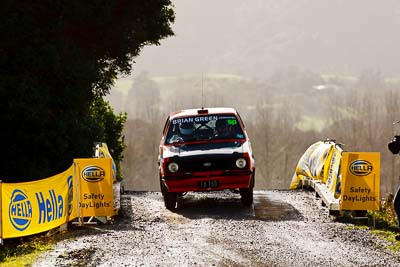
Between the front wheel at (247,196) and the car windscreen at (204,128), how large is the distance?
49.9 inches

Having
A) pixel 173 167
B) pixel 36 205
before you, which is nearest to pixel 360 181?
pixel 173 167

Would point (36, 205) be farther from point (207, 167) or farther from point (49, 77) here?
point (49, 77)

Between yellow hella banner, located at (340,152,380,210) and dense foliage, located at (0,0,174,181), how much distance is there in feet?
26.9

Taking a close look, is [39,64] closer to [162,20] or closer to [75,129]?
[75,129]

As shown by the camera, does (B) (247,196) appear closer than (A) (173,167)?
No

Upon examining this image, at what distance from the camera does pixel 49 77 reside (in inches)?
764

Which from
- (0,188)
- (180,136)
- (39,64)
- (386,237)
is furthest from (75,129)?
(386,237)

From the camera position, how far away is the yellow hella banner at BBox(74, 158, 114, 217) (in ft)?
46.0

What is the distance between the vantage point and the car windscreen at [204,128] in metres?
16.5

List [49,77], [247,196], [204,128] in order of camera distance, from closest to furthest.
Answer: [247,196], [204,128], [49,77]

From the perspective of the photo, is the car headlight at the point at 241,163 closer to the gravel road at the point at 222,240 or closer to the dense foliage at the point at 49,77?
the gravel road at the point at 222,240

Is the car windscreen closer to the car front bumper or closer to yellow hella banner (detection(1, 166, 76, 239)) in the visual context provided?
the car front bumper

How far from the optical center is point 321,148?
2014cm

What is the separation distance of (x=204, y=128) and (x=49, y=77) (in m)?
5.17
